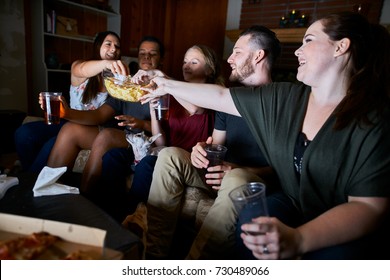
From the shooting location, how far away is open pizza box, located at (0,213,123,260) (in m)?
0.67

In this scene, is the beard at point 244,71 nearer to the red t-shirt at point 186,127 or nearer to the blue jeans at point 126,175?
the red t-shirt at point 186,127

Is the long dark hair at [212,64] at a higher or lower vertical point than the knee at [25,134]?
higher

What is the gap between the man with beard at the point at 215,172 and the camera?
1.06 meters

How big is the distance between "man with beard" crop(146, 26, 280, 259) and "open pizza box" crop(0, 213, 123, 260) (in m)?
0.47

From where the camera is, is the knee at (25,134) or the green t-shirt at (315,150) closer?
the green t-shirt at (315,150)

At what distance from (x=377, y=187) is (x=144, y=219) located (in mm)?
866

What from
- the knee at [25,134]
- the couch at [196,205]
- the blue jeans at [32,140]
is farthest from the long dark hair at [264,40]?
the knee at [25,134]

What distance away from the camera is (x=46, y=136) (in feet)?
6.33

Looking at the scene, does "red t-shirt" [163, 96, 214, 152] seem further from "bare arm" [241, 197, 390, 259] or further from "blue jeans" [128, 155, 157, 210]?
"bare arm" [241, 197, 390, 259]

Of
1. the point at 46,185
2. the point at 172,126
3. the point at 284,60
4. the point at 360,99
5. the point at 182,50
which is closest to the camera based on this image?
the point at 360,99

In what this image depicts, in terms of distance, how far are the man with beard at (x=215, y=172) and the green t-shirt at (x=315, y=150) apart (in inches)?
8.6

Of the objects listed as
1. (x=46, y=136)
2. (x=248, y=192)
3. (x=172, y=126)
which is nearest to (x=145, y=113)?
(x=172, y=126)

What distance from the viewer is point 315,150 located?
0.92 meters
